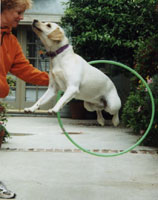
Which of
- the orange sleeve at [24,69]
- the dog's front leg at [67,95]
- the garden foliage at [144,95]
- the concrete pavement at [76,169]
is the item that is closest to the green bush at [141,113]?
the garden foliage at [144,95]

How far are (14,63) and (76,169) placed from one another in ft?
9.46

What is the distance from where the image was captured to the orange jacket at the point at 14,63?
2633 millimetres

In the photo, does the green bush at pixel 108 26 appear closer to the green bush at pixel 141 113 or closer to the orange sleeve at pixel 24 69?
the green bush at pixel 141 113

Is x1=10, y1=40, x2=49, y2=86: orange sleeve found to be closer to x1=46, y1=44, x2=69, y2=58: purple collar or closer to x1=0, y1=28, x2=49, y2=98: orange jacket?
x1=0, y1=28, x2=49, y2=98: orange jacket

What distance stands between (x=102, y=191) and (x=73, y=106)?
628 centimetres

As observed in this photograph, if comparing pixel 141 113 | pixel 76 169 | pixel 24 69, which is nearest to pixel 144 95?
pixel 141 113

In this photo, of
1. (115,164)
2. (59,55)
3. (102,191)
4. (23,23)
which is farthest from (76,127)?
(59,55)

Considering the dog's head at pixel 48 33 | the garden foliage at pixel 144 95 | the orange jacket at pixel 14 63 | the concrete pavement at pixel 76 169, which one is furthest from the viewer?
the garden foliage at pixel 144 95

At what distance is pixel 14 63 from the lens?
2748 millimetres

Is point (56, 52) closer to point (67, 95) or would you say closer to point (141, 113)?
point (67, 95)

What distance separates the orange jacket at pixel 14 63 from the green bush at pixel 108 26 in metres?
3.60

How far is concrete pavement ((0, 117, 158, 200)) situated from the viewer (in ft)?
14.1

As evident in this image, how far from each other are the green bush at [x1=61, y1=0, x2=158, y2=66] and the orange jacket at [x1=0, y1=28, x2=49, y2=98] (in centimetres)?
360

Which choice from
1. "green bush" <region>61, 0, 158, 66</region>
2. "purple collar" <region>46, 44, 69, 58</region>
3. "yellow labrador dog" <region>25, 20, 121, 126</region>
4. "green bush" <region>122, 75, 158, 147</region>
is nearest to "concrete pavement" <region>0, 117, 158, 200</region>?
"green bush" <region>122, 75, 158, 147</region>
